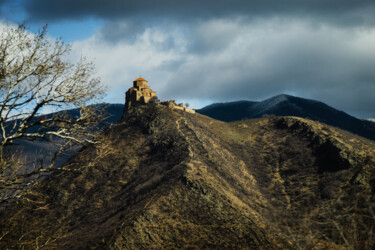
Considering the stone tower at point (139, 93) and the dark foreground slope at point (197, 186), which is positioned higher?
the stone tower at point (139, 93)

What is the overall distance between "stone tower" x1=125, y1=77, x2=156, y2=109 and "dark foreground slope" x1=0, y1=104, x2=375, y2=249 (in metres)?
3.72

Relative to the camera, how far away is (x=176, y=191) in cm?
7656

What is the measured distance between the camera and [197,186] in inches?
3059

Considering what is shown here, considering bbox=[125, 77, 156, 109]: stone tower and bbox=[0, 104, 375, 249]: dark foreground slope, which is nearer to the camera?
bbox=[0, 104, 375, 249]: dark foreground slope

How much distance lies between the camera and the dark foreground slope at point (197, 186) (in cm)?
6675

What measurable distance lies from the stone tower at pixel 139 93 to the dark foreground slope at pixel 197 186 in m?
3.72

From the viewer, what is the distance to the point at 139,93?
395 feet

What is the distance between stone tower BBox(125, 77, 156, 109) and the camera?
393ft

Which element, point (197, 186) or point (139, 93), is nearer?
point (197, 186)

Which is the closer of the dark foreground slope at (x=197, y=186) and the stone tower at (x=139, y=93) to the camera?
the dark foreground slope at (x=197, y=186)

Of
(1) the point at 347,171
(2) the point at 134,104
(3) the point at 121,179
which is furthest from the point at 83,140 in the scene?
(2) the point at 134,104

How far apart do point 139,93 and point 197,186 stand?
5174 centimetres

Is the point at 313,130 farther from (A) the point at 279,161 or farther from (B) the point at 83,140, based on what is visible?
(B) the point at 83,140

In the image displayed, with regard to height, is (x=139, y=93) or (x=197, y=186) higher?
(x=139, y=93)
